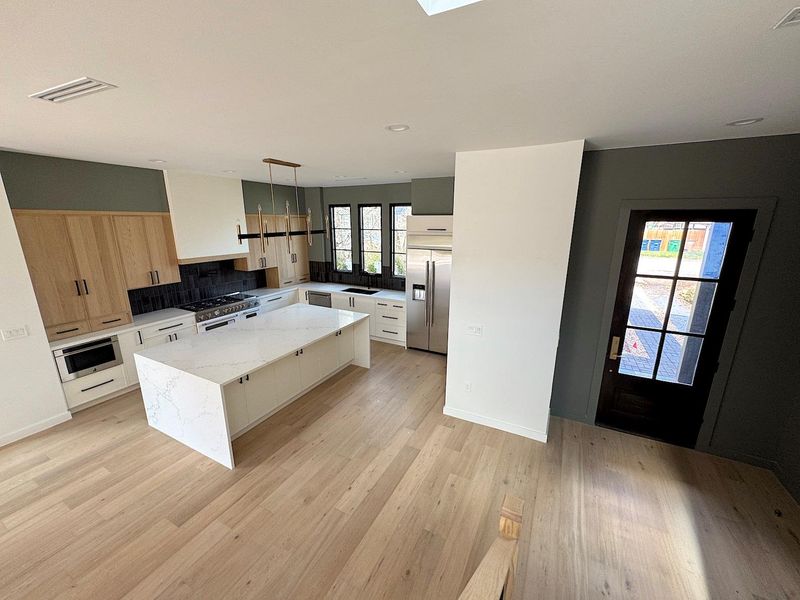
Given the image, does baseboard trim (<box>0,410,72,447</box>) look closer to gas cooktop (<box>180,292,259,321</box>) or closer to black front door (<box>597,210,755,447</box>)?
gas cooktop (<box>180,292,259,321</box>)

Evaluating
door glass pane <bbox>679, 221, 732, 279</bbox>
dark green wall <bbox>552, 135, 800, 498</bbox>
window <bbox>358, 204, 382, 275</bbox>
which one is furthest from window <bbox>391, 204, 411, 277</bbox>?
door glass pane <bbox>679, 221, 732, 279</bbox>

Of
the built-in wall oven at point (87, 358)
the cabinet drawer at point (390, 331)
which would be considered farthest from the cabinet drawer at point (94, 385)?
the cabinet drawer at point (390, 331)

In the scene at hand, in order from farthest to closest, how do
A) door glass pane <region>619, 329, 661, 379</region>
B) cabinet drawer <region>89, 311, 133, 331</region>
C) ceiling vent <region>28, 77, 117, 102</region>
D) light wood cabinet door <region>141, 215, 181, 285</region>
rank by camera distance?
1. light wood cabinet door <region>141, 215, 181, 285</region>
2. cabinet drawer <region>89, 311, 133, 331</region>
3. door glass pane <region>619, 329, 661, 379</region>
4. ceiling vent <region>28, 77, 117, 102</region>

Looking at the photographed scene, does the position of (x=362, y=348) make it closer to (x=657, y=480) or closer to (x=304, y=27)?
(x=657, y=480)

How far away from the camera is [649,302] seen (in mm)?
2973

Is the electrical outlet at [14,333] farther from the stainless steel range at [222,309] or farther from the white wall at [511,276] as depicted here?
the white wall at [511,276]

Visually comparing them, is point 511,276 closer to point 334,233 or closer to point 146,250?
point 334,233

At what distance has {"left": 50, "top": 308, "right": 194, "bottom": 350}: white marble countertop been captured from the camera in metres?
3.40

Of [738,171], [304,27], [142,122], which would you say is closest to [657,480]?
[738,171]

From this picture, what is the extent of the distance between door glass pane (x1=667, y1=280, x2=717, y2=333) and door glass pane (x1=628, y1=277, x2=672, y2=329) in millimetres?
71

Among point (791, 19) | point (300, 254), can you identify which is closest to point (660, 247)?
point (791, 19)

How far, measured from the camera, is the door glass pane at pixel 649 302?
292cm

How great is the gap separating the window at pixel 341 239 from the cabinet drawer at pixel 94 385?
3.82m

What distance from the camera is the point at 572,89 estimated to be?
158 cm
